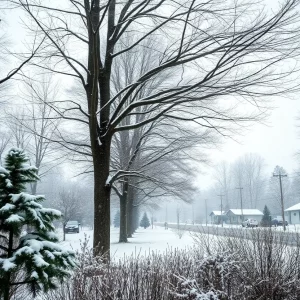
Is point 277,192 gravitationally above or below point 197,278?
above

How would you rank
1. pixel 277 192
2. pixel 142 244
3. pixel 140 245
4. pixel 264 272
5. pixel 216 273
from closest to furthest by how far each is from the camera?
pixel 216 273, pixel 264 272, pixel 140 245, pixel 142 244, pixel 277 192

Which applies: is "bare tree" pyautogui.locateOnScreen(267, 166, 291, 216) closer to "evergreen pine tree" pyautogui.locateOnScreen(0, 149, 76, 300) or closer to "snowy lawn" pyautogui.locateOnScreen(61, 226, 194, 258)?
"snowy lawn" pyautogui.locateOnScreen(61, 226, 194, 258)

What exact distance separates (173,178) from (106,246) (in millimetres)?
12395

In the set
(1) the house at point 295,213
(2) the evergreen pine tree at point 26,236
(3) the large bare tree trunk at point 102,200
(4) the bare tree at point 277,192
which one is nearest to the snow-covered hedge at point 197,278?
(2) the evergreen pine tree at point 26,236

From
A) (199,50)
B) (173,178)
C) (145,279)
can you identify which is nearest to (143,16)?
(199,50)

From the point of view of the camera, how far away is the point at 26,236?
3.46 metres

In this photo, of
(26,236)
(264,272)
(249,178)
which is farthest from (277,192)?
(26,236)

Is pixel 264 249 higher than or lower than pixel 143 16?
lower

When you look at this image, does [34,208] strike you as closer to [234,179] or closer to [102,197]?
[102,197]

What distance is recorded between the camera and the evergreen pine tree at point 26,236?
317 cm

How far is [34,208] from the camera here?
3.44 metres

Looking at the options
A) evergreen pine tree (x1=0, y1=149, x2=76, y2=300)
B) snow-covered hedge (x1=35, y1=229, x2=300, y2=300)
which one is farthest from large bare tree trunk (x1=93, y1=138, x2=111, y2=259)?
evergreen pine tree (x1=0, y1=149, x2=76, y2=300)

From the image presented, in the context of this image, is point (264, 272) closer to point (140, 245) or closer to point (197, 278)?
point (197, 278)

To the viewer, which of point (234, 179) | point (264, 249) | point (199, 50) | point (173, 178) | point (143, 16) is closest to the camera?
point (264, 249)
